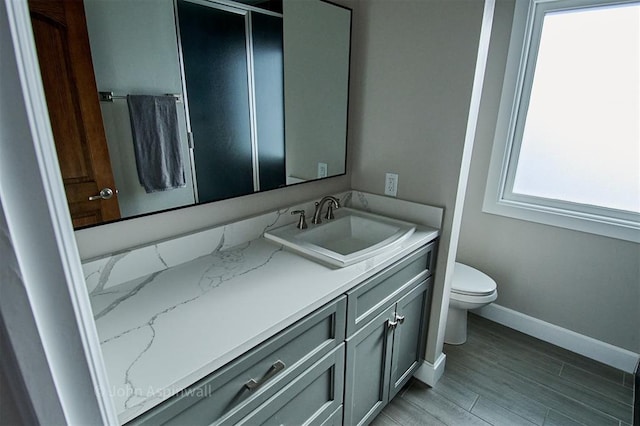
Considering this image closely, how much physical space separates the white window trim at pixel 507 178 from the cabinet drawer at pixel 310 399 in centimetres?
171

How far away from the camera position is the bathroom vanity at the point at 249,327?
2.52 ft

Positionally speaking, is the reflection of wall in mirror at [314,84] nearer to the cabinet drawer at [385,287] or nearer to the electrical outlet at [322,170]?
the electrical outlet at [322,170]

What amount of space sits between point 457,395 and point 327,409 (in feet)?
3.22

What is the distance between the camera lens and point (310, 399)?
1.12 m

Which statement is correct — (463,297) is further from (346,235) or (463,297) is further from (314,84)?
(314,84)

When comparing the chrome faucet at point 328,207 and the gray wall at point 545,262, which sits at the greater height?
the chrome faucet at point 328,207

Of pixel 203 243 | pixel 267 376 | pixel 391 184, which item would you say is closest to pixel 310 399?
pixel 267 376

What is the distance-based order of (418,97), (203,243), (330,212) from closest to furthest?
(203,243)
(418,97)
(330,212)

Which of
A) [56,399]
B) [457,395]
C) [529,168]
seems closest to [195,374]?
[56,399]

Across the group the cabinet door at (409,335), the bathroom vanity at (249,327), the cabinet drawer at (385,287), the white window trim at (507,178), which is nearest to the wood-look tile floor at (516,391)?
the cabinet door at (409,335)

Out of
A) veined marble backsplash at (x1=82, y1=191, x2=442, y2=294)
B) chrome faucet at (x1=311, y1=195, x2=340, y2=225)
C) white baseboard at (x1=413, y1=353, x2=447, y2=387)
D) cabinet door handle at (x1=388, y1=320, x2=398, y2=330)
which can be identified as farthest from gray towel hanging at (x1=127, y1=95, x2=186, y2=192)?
white baseboard at (x1=413, y1=353, x2=447, y2=387)

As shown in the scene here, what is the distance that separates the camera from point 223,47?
4.12 ft

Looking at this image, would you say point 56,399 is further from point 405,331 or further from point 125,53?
point 405,331

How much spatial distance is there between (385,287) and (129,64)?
3.91 ft
